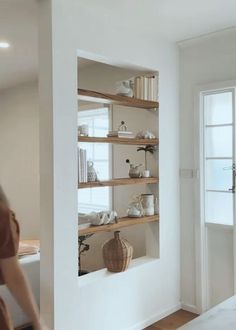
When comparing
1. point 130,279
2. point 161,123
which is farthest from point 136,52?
point 130,279

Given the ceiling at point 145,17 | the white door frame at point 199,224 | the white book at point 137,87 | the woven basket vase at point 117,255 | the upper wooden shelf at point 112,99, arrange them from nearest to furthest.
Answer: the ceiling at point 145,17
the upper wooden shelf at point 112,99
the woven basket vase at point 117,255
the white book at point 137,87
the white door frame at point 199,224

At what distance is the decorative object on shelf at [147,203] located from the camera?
3.21 m

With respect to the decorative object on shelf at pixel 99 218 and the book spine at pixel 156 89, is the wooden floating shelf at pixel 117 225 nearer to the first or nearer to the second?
the decorative object on shelf at pixel 99 218

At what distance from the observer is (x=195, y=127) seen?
339cm

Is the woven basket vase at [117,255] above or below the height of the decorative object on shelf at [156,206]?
below

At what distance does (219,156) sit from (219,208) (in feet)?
1.60

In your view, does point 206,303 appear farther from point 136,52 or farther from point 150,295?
point 136,52

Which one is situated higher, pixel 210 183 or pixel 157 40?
pixel 157 40

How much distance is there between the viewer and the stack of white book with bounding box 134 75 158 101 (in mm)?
3188

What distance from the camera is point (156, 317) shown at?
322cm

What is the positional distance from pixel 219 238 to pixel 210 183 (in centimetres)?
52

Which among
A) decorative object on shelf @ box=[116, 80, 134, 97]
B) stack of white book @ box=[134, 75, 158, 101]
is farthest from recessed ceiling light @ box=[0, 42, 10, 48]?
stack of white book @ box=[134, 75, 158, 101]

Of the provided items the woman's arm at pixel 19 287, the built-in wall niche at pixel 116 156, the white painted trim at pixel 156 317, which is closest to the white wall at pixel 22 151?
the built-in wall niche at pixel 116 156

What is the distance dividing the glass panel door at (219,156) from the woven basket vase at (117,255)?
3.05 ft
